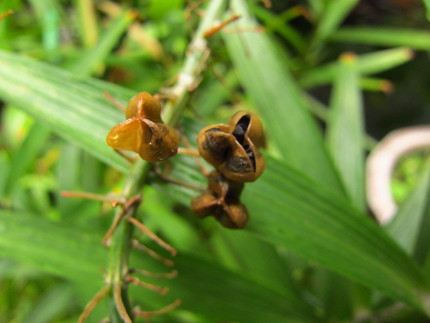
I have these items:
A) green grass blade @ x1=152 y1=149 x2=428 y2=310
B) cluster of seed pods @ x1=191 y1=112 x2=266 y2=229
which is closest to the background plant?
green grass blade @ x1=152 y1=149 x2=428 y2=310

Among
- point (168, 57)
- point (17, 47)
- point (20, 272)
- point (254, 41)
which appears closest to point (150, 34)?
point (168, 57)

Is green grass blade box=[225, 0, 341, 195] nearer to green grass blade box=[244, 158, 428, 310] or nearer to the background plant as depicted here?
the background plant

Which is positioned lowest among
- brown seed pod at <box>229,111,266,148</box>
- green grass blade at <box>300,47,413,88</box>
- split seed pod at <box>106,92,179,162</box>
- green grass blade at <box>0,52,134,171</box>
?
green grass blade at <box>0,52,134,171</box>

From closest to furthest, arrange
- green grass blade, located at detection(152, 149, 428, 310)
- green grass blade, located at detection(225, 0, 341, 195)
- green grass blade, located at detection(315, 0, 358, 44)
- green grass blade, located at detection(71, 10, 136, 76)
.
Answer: green grass blade, located at detection(152, 149, 428, 310), green grass blade, located at detection(225, 0, 341, 195), green grass blade, located at detection(71, 10, 136, 76), green grass blade, located at detection(315, 0, 358, 44)

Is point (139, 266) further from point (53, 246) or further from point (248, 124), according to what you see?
point (248, 124)

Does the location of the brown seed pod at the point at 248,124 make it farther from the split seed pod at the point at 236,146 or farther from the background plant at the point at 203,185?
the background plant at the point at 203,185

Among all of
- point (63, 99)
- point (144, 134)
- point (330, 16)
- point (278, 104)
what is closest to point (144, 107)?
point (144, 134)

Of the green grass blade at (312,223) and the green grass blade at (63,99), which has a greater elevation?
the green grass blade at (312,223)

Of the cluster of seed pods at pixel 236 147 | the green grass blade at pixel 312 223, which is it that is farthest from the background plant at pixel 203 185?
the cluster of seed pods at pixel 236 147
